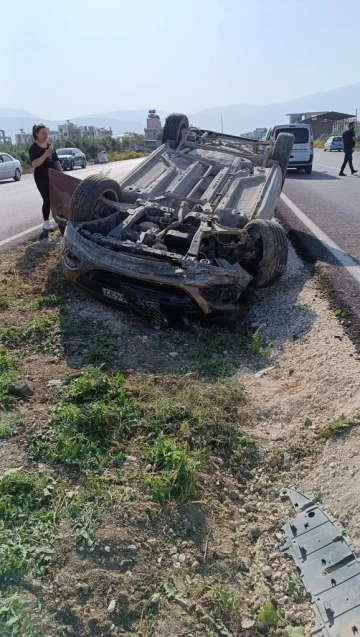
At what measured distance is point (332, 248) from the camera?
7.36m

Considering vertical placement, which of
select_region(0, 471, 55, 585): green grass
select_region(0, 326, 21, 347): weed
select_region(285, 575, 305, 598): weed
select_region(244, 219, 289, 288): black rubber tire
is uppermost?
select_region(244, 219, 289, 288): black rubber tire

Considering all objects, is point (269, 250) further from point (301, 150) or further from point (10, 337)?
point (301, 150)

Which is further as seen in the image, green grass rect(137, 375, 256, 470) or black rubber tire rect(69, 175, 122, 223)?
black rubber tire rect(69, 175, 122, 223)

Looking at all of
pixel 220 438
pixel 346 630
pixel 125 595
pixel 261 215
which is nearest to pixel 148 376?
pixel 220 438

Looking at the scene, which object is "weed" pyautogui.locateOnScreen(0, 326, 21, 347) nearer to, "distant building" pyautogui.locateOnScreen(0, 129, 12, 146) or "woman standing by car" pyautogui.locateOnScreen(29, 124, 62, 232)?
"woman standing by car" pyautogui.locateOnScreen(29, 124, 62, 232)

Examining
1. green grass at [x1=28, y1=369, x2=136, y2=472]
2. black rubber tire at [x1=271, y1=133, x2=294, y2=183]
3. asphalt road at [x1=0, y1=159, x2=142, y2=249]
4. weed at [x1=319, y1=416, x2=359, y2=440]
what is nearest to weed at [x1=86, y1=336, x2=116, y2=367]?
green grass at [x1=28, y1=369, x2=136, y2=472]

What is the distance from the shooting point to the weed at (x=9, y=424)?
329 cm

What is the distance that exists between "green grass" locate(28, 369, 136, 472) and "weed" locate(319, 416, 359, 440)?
4.12 feet

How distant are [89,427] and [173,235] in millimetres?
2644

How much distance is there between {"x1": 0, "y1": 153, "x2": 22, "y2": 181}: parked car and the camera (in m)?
20.8

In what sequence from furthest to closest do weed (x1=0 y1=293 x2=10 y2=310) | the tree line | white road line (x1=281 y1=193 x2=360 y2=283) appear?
the tree line < white road line (x1=281 y1=193 x2=360 y2=283) < weed (x1=0 y1=293 x2=10 y2=310)

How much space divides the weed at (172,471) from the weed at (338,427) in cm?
85

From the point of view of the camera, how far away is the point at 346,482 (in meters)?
3.06

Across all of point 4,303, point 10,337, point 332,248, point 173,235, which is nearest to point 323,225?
point 332,248
